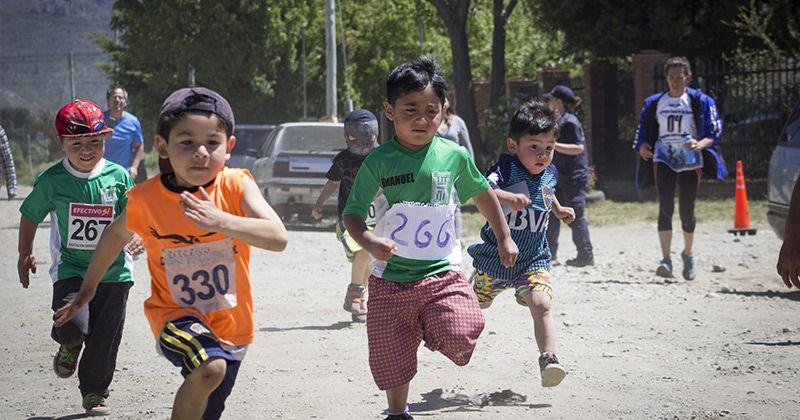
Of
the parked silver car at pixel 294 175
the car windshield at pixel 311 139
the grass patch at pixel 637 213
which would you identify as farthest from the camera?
the car windshield at pixel 311 139

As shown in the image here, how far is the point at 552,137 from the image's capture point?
21.1 ft

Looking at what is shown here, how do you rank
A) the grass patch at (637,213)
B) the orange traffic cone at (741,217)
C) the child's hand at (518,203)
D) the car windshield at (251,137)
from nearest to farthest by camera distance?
the child's hand at (518,203), the orange traffic cone at (741,217), the grass patch at (637,213), the car windshield at (251,137)

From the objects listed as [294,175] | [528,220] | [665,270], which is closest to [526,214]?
[528,220]

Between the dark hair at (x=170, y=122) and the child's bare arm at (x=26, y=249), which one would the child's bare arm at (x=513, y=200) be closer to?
the dark hair at (x=170, y=122)

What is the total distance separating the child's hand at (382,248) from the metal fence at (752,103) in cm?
1673

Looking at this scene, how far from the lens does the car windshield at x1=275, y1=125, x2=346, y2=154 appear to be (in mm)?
18500

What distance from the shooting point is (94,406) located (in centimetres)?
588

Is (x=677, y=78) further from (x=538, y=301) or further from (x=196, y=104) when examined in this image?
(x=196, y=104)

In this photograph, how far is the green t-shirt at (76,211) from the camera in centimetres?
590

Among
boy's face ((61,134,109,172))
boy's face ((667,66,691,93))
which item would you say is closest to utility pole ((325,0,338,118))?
boy's face ((667,66,691,93))

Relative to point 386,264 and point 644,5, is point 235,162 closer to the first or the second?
point 644,5

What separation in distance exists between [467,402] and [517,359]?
1.20 metres

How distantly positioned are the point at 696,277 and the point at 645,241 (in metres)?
3.61

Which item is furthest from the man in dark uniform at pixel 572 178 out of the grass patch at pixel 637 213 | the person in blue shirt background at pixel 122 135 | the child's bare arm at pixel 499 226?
the child's bare arm at pixel 499 226
